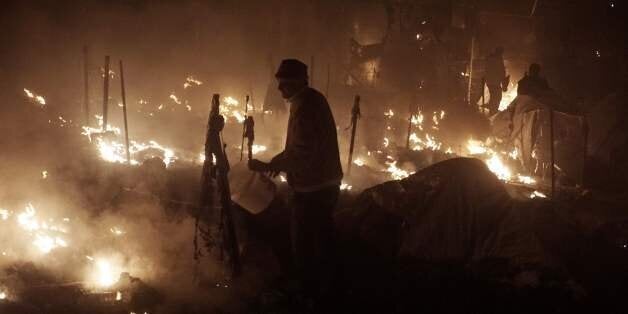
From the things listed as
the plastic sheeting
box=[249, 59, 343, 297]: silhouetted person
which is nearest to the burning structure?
the plastic sheeting

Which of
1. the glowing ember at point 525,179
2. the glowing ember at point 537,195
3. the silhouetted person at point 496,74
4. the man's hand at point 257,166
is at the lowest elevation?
the man's hand at point 257,166

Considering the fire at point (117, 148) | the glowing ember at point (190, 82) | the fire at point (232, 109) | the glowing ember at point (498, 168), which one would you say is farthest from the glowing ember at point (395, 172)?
the glowing ember at point (190, 82)

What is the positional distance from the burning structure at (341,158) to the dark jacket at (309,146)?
324mm

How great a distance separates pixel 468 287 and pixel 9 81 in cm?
1106

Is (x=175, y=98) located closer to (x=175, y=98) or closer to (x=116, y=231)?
(x=175, y=98)

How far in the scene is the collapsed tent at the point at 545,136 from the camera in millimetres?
10727

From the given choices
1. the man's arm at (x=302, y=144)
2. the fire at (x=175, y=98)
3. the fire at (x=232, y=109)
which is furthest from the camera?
the fire at (x=232, y=109)

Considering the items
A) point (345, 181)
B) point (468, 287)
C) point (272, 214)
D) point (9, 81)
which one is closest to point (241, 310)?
point (272, 214)

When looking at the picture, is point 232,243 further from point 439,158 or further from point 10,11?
point 10,11

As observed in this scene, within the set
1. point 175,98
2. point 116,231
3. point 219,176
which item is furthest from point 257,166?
point 175,98

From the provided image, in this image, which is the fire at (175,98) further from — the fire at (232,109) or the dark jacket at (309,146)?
the dark jacket at (309,146)

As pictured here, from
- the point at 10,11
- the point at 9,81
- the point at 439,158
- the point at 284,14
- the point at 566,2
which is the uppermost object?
the point at 566,2

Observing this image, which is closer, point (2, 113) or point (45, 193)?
point (45, 193)

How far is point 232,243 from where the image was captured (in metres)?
5.39
